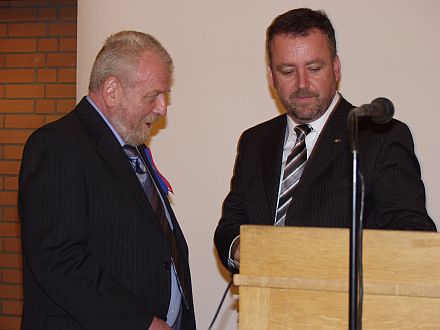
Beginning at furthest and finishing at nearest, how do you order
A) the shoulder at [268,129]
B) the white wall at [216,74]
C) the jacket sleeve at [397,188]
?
the white wall at [216,74]
the shoulder at [268,129]
the jacket sleeve at [397,188]

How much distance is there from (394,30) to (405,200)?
108 cm

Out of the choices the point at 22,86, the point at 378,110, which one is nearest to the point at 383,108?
the point at 378,110

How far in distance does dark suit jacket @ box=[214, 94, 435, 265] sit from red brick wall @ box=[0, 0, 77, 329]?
2.37 metres

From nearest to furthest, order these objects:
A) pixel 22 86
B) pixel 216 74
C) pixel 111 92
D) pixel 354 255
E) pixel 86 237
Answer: pixel 354 255 < pixel 86 237 < pixel 111 92 < pixel 216 74 < pixel 22 86

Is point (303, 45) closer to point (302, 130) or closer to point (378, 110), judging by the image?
point (302, 130)

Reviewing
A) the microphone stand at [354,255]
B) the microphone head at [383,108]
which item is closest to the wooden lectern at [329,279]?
the microphone stand at [354,255]

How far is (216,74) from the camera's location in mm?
3234

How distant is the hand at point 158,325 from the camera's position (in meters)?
2.07

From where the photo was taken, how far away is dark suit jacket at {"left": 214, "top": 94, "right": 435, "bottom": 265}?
2166 mm

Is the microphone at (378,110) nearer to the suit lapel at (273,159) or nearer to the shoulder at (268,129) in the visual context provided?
the suit lapel at (273,159)

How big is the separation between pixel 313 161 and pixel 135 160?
1.99ft

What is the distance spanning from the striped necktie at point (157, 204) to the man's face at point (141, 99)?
56 mm

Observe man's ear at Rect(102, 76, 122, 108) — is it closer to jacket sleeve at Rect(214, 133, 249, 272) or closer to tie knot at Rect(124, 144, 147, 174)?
tie knot at Rect(124, 144, 147, 174)

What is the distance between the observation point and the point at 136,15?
3318 millimetres
